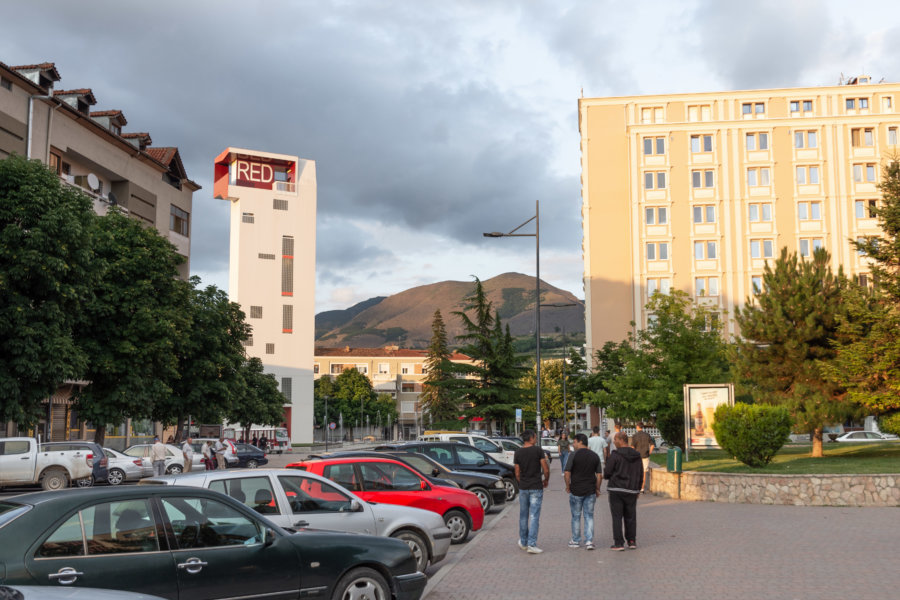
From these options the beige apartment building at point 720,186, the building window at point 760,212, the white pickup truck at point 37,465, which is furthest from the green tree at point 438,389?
the white pickup truck at point 37,465

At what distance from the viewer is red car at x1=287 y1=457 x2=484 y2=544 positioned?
12719 millimetres

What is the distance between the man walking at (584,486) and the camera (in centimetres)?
1279

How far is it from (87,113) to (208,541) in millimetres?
44963

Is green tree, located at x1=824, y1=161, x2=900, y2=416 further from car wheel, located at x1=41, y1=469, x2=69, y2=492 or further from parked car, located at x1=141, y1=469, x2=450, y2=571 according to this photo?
car wheel, located at x1=41, y1=469, x2=69, y2=492

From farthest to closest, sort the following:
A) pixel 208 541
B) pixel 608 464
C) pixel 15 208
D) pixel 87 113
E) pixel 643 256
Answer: pixel 643 256
pixel 87 113
pixel 15 208
pixel 608 464
pixel 208 541

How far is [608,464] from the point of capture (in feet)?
43.0

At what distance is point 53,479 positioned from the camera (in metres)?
26.4

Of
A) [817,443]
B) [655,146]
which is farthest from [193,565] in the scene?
[655,146]

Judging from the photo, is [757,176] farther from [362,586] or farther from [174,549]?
[174,549]

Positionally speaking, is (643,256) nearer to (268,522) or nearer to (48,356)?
(48,356)

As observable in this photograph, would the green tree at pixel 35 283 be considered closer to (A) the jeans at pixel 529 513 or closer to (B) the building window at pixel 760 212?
(A) the jeans at pixel 529 513

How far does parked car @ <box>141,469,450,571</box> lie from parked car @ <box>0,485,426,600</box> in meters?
1.37

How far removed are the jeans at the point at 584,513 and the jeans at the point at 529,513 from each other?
1.82ft

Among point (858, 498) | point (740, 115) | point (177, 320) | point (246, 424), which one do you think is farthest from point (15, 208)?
point (740, 115)
